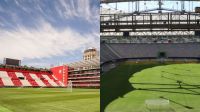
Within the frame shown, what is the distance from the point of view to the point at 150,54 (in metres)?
16.9

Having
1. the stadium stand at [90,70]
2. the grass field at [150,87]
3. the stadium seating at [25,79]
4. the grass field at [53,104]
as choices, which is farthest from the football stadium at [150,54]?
the stadium seating at [25,79]

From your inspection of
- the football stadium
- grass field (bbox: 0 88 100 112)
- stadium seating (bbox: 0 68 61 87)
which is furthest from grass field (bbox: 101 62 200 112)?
stadium seating (bbox: 0 68 61 87)

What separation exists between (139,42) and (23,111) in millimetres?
10546

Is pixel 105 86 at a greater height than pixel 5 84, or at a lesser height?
greater

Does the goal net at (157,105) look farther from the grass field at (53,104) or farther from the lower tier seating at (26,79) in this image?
the lower tier seating at (26,79)

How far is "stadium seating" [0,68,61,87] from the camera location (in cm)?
3058

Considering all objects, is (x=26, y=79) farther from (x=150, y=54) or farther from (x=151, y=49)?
(x=151, y=49)

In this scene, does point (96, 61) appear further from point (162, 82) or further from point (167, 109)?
point (167, 109)

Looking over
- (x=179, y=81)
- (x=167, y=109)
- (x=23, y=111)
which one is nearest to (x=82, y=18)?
(x=23, y=111)

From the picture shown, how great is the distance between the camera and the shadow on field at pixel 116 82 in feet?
28.2

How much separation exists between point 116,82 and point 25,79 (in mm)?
25572

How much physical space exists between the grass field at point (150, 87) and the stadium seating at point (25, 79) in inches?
778

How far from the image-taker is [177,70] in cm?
1191

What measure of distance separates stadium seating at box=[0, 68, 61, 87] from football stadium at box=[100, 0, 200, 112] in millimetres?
16594
